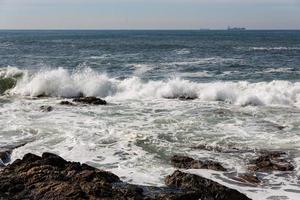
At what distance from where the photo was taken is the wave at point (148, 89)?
25516 mm

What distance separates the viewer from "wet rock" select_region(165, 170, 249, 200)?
33.7 ft

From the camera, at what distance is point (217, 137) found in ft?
54.3

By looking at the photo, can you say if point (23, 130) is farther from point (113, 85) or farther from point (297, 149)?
point (113, 85)

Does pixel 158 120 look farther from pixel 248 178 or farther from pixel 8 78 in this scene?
pixel 8 78

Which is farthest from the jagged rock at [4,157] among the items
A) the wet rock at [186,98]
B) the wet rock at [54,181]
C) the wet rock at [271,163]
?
the wet rock at [186,98]

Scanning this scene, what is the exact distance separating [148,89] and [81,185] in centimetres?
1771

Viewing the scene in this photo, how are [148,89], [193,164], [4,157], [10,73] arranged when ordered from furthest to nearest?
1. [10,73]
2. [148,89]
3. [4,157]
4. [193,164]

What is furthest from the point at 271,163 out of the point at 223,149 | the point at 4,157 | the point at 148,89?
the point at 148,89

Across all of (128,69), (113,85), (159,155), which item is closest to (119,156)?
(159,155)

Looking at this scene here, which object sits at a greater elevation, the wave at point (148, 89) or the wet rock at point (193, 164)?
the wet rock at point (193, 164)

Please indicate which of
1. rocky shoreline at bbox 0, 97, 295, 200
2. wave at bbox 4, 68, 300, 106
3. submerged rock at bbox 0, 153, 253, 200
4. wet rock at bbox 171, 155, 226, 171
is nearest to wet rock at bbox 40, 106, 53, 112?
wave at bbox 4, 68, 300, 106

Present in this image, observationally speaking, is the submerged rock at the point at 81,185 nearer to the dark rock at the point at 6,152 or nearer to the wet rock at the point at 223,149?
the dark rock at the point at 6,152

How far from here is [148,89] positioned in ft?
91.7

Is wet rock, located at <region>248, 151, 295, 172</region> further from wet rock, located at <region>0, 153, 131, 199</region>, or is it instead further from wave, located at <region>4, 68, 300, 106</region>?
wave, located at <region>4, 68, 300, 106</region>
